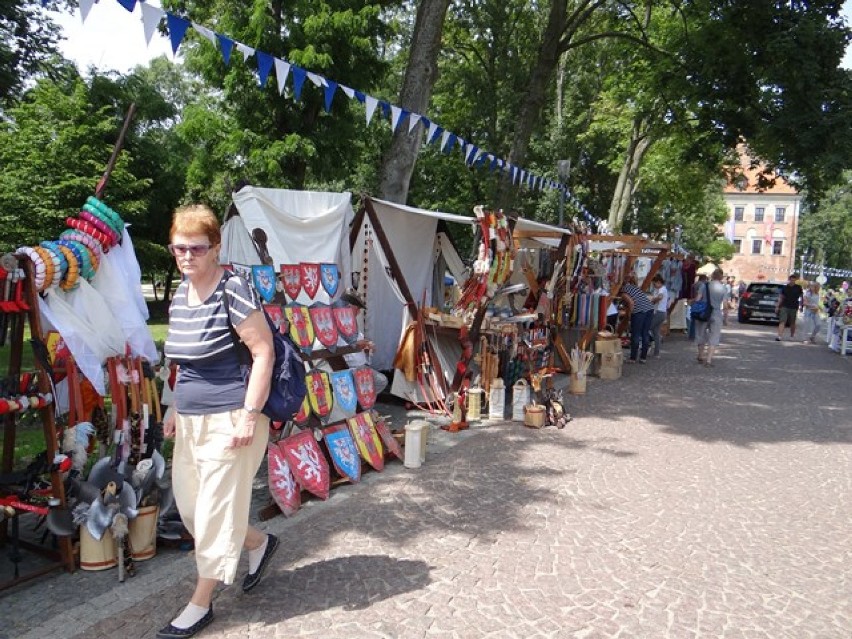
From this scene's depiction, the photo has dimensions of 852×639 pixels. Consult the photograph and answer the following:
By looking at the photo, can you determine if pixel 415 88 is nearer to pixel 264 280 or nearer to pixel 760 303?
pixel 264 280

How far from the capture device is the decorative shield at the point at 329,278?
5734 millimetres

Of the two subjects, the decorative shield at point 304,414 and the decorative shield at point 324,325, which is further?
the decorative shield at point 324,325

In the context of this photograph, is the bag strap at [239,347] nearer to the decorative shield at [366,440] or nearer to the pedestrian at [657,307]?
the decorative shield at [366,440]

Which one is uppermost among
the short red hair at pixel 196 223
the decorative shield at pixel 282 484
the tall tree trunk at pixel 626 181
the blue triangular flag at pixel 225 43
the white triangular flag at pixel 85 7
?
the tall tree trunk at pixel 626 181

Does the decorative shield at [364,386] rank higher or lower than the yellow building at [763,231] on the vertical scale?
lower

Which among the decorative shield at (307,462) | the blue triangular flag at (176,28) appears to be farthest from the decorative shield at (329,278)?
the blue triangular flag at (176,28)

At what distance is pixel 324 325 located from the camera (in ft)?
17.8

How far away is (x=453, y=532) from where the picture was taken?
14.1 ft

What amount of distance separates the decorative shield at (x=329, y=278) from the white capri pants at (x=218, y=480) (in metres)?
2.90

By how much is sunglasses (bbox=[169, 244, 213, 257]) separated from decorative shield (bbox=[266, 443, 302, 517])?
2.08 metres

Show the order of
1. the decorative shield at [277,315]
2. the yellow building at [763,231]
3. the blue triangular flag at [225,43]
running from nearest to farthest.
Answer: the decorative shield at [277,315]
the blue triangular flag at [225,43]
the yellow building at [763,231]

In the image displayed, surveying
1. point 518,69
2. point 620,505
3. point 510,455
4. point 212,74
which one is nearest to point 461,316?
point 510,455

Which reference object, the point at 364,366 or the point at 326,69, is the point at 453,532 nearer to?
the point at 364,366

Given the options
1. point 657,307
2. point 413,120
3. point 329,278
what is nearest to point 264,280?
point 329,278
